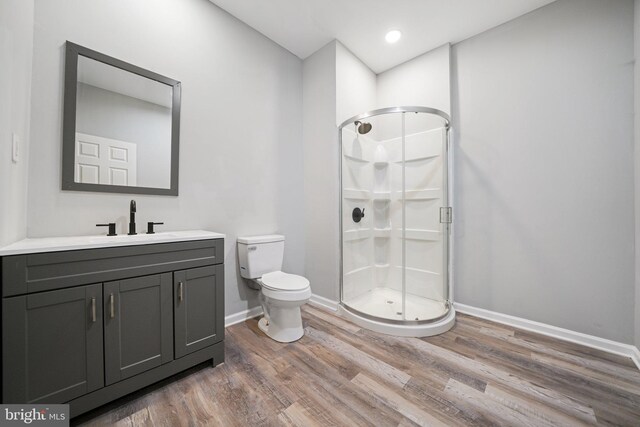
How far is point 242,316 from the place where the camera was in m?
2.20

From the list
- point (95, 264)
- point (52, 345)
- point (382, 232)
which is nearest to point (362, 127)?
point (382, 232)

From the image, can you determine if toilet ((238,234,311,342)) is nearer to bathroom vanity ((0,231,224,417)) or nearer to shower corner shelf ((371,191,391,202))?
bathroom vanity ((0,231,224,417))

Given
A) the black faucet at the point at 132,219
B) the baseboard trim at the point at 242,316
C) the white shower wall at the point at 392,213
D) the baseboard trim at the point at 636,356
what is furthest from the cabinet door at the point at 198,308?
the baseboard trim at the point at 636,356

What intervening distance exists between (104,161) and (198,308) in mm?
1113

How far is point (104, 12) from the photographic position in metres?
1.54

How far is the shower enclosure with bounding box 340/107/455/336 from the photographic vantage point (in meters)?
2.20

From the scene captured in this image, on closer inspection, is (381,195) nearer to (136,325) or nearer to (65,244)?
(136,325)

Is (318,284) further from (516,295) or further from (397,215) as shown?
(516,295)

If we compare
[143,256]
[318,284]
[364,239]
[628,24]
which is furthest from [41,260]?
[628,24]

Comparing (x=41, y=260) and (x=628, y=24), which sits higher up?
(x=628, y=24)

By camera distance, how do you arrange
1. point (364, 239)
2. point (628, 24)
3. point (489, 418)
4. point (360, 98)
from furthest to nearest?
point (360, 98) < point (364, 239) < point (628, 24) < point (489, 418)

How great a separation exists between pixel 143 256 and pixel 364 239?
1905mm

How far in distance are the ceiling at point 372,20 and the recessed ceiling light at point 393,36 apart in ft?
0.15

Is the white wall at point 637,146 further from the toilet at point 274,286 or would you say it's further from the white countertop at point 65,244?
the white countertop at point 65,244
